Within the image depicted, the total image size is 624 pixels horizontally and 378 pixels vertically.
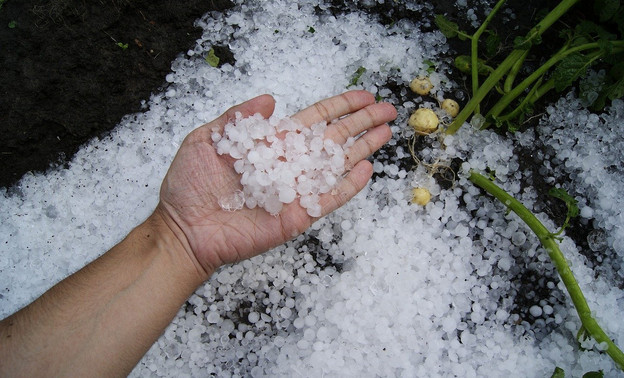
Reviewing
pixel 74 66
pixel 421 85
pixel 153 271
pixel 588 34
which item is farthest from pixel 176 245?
pixel 588 34

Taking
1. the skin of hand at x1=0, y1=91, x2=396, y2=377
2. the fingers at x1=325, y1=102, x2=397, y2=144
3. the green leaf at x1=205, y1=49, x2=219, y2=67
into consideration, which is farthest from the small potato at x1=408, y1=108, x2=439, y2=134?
the green leaf at x1=205, y1=49, x2=219, y2=67

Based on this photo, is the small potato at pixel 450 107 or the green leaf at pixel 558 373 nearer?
the green leaf at pixel 558 373

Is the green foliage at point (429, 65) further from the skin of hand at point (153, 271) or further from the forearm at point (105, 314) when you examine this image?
the forearm at point (105, 314)

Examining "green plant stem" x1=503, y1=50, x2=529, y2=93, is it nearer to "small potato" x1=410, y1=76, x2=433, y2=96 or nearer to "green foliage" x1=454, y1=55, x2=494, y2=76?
"green foliage" x1=454, y1=55, x2=494, y2=76

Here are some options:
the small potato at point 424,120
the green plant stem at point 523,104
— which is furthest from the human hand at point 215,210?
the green plant stem at point 523,104

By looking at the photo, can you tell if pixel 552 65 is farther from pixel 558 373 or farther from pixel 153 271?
pixel 153 271

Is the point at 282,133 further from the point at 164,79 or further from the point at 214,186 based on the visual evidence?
the point at 164,79

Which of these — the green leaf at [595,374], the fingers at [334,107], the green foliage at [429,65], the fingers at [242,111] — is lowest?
the green leaf at [595,374]
